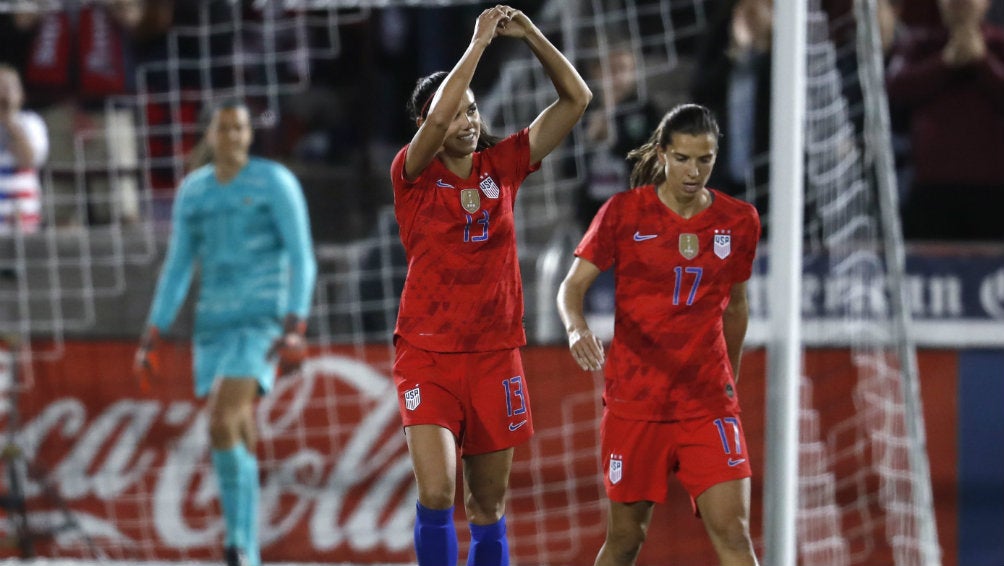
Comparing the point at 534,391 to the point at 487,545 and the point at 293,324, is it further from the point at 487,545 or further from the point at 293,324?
the point at 487,545

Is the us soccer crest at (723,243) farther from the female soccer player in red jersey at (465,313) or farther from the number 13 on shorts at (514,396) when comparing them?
the number 13 on shorts at (514,396)

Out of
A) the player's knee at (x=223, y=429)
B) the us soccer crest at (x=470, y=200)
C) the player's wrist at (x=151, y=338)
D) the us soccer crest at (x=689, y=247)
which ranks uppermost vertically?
the us soccer crest at (x=470, y=200)

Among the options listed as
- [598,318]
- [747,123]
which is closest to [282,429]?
[598,318]

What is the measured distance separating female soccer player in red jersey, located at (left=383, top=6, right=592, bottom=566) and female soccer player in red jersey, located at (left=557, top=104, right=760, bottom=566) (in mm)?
274

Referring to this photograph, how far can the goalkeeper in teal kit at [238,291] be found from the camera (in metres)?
6.43

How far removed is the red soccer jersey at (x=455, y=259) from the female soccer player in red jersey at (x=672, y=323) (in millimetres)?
246

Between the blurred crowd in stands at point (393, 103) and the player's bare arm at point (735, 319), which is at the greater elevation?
the blurred crowd in stands at point (393, 103)

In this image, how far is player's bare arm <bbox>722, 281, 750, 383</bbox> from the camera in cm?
485

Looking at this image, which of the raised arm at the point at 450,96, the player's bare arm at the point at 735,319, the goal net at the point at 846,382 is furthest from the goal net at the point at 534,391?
the raised arm at the point at 450,96

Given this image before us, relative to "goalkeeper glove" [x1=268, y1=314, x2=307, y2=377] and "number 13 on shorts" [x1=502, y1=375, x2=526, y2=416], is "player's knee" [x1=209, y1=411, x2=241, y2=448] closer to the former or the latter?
"goalkeeper glove" [x1=268, y1=314, x2=307, y2=377]

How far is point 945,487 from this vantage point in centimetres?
711

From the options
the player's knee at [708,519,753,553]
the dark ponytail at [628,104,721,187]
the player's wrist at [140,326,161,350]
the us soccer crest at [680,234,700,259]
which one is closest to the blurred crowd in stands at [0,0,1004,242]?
the player's wrist at [140,326,161,350]

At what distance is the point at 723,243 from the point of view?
4.76m

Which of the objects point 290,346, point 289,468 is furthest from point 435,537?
point 289,468
